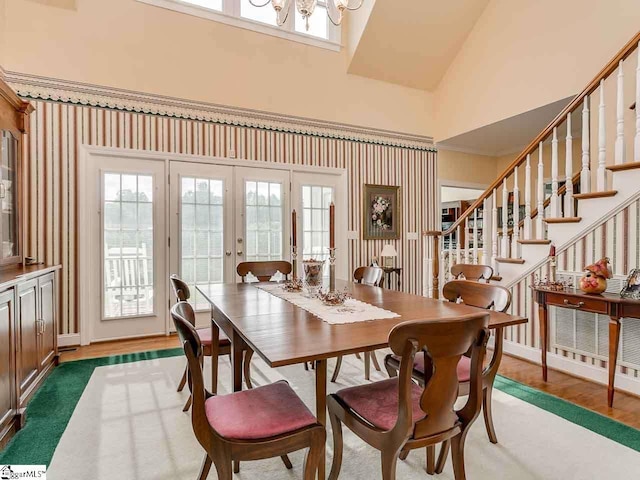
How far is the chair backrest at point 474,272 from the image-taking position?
2926mm

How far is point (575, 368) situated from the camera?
9.61ft

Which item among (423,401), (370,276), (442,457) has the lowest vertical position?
(442,457)

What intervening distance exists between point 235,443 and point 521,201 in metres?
6.11

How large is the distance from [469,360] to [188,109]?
3.94m

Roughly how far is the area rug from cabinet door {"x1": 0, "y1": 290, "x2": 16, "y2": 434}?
17cm

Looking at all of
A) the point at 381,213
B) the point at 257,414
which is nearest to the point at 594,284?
the point at 257,414

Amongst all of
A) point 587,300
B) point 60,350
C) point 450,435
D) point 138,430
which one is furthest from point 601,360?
point 60,350

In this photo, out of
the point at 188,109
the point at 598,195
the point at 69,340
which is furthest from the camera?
the point at 188,109

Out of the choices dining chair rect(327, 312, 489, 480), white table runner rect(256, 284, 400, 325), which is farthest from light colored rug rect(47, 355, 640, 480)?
white table runner rect(256, 284, 400, 325)

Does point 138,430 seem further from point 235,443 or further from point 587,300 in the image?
point 587,300

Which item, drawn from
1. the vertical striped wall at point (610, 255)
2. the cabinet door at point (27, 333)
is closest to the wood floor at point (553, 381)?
the vertical striped wall at point (610, 255)

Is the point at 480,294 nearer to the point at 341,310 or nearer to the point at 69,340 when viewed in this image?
the point at 341,310

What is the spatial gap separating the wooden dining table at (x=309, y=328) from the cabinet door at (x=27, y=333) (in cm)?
119
